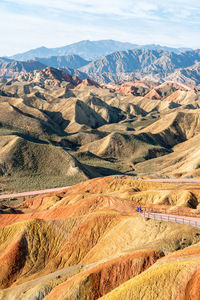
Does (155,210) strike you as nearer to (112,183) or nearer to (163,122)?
(112,183)

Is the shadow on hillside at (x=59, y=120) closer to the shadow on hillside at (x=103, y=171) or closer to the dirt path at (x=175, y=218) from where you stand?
the shadow on hillside at (x=103, y=171)

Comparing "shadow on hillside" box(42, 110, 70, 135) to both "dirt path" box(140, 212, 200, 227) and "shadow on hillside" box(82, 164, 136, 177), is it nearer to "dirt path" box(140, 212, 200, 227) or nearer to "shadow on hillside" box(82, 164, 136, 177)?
"shadow on hillside" box(82, 164, 136, 177)

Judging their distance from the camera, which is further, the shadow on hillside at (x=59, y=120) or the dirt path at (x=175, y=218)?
the shadow on hillside at (x=59, y=120)

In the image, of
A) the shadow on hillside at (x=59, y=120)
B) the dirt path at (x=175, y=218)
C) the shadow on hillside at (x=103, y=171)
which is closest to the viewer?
the dirt path at (x=175, y=218)

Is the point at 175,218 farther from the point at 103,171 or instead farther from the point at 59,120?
the point at 59,120

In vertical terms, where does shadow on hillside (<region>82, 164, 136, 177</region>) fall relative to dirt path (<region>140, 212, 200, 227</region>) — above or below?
below

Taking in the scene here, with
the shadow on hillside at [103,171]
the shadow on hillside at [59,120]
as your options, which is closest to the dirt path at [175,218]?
the shadow on hillside at [103,171]

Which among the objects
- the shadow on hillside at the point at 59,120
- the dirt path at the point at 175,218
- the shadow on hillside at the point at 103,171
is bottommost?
the shadow on hillside at the point at 103,171

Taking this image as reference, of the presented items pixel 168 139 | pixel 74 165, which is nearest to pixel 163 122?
pixel 168 139

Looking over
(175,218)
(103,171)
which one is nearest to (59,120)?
(103,171)

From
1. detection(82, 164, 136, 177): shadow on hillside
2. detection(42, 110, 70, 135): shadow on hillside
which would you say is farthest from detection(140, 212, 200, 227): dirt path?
detection(42, 110, 70, 135): shadow on hillside

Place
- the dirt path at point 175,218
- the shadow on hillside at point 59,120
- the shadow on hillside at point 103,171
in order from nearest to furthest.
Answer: the dirt path at point 175,218, the shadow on hillside at point 103,171, the shadow on hillside at point 59,120
